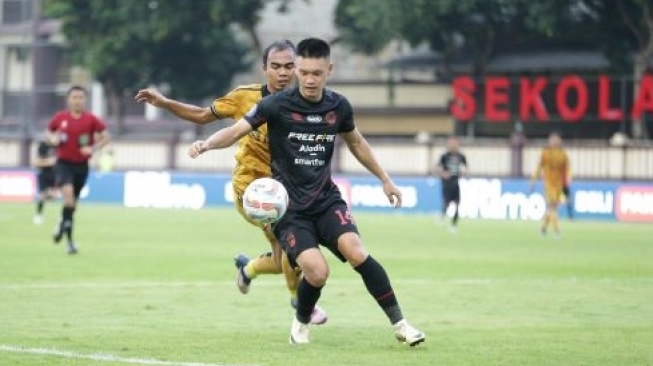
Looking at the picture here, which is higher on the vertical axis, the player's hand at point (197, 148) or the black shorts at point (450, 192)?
the player's hand at point (197, 148)

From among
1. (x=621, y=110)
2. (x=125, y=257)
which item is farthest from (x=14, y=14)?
(x=125, y=257)

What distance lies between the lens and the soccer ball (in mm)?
11430

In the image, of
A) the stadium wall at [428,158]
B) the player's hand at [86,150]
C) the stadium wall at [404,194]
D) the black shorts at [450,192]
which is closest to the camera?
the player's hand at [86,150]

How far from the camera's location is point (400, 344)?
39.3ft

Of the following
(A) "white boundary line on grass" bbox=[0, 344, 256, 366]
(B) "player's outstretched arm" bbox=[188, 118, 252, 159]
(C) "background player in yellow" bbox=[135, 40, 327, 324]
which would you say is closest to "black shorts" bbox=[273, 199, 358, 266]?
(B) "player's outstretched arm" bbox=[188, 118, 252, 159]

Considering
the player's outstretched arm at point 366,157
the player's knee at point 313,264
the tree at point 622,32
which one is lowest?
the player's knee at point 313,264

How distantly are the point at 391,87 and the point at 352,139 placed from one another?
4535 cm

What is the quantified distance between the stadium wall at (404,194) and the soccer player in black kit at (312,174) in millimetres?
28348

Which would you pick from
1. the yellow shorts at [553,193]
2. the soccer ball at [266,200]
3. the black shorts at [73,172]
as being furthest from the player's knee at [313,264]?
the yellow shorts at [553,193]

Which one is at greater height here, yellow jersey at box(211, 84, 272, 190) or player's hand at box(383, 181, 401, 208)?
yellow jersey at box(211, 84, 272, 190)

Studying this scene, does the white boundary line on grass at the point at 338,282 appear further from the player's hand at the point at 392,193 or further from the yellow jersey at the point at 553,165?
the yellow jersey at the point at 553,165

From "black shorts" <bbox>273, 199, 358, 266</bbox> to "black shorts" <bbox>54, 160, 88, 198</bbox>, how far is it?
475 inches

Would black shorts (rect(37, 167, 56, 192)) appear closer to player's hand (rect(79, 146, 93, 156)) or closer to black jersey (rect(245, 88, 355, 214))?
player's hand (rect(79, 146, 93, 156))

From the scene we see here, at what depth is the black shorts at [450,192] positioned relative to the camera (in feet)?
122
